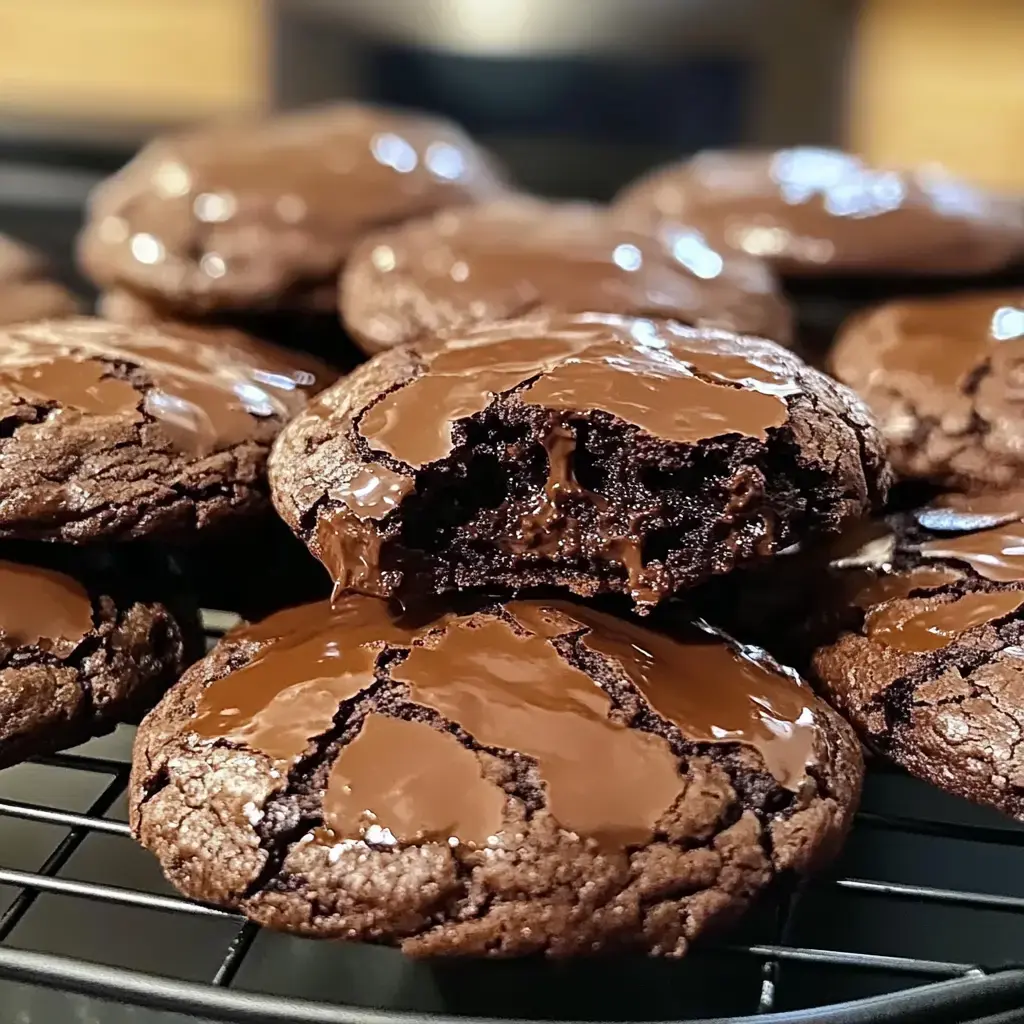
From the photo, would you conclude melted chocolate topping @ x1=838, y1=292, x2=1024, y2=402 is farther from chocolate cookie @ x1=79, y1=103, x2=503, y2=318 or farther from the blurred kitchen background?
the blurred kitchen background

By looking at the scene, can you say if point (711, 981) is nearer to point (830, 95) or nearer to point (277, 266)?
point (277, 266)

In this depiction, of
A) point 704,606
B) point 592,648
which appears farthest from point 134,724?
point 704,606

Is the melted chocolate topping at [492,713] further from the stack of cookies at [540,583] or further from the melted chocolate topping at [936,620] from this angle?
the melted chocolate topping at [936,620]

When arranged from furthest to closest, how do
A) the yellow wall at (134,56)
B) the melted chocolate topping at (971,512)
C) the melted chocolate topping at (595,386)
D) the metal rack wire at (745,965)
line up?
the yellow wall at (134,56), the melted chocolate topping at (971,512), the melted chocolate topping at (595,386), the metal rack wire at (745,965)

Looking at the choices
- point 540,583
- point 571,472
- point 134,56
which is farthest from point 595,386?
point 134,56

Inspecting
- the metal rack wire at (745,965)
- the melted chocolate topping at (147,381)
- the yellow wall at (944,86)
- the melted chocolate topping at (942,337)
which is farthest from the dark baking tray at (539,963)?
the yellow wall at (944,86)

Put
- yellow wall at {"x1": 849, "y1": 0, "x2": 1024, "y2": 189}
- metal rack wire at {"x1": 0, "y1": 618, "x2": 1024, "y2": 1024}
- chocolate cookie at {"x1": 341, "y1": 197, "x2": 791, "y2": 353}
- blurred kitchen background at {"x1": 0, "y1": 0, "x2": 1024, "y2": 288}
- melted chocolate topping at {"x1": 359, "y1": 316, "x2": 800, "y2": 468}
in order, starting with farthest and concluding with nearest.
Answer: yellow wall at {"x1": 849, "y1": 0, "x2": 1024, "y2": 189} < blurred kitchen background at {"x1": 0, "y1": 0, "x2": 1024, "y2": 288} < chocolate cookie at {"x1": 341, "y1": 197, "x2": 791, "y2": 353} < melted chocolate topping at {"x1": 359, "y1": 316, "x2": 800, "y2": 468} < metal rack wire at {"x1": 0, "y1": 618, "x2": 1024, "y2": 1024}

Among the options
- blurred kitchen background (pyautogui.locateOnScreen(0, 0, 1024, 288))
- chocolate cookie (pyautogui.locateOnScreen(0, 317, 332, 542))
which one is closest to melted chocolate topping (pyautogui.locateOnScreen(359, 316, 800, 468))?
chocolate cookie (pyautogui.locateOnScreen(0, 317, 332, 542))
